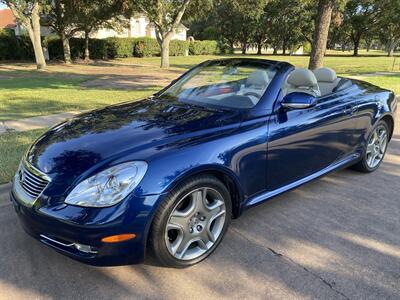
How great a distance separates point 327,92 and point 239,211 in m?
1.94

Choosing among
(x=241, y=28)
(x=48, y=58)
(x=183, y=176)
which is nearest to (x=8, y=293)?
(x=183, y=176)

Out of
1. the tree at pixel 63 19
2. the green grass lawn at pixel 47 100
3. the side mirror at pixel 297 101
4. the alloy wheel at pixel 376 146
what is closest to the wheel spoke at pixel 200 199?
the side mirror at pixel 297 101

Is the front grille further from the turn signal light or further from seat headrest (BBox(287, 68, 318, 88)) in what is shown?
seat headrest (BBox(287, 68, 318, 88))

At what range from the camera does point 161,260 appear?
2.74 m

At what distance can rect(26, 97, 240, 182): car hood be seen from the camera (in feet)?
8.71

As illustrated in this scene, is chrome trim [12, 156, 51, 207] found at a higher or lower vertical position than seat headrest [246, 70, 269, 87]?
lower

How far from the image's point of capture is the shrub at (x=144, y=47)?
126 feet

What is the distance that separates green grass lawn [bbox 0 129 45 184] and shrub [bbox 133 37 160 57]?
1322 inches

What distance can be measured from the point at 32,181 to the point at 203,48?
47242 mm

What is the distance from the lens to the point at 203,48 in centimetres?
4809

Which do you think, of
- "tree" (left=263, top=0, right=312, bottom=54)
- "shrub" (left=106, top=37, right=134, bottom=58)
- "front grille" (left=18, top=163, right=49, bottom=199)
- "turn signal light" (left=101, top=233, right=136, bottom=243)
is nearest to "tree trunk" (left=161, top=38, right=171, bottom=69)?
"shrub" (left=106, top=37, right=134, bottom=58)

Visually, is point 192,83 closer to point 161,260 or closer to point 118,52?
point 161,260

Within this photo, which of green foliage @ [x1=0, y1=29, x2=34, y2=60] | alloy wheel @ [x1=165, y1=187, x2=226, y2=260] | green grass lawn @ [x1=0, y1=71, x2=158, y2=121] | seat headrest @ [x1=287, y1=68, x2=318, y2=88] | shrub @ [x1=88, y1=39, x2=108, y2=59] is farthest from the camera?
shrub @ [x1=88, y1=39, x2=108, y2=59]

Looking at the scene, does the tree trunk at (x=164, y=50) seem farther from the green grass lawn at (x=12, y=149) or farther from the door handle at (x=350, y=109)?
the door handle at (x=350, y=109)
